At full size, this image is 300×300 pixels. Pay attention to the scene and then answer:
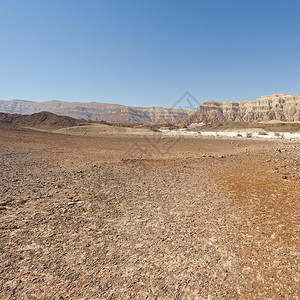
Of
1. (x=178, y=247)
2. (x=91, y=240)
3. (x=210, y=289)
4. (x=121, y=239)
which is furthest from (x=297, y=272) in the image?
(x=91, y=240)

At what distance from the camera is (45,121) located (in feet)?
420

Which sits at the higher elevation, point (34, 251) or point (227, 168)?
point (227, 168)

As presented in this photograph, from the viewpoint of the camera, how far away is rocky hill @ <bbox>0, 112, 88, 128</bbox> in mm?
122938

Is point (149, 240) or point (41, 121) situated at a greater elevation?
point (41, 121)

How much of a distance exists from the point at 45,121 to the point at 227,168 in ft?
462

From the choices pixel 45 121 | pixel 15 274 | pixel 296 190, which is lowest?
pixel 15 274

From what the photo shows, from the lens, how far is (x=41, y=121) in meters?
129

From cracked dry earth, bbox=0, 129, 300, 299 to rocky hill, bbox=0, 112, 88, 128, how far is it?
414 feet

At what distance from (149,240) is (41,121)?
481ft

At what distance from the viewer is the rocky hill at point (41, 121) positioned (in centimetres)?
12294

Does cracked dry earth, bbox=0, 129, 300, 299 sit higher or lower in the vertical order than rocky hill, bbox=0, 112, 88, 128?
lower

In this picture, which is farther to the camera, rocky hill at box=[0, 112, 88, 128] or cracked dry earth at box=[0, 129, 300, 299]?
rocky hill at box=[0, 112, 88, 128]

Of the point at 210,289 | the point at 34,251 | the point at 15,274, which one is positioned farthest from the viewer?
the point at 34,251

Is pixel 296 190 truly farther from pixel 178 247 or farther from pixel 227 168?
pixel 178 247
